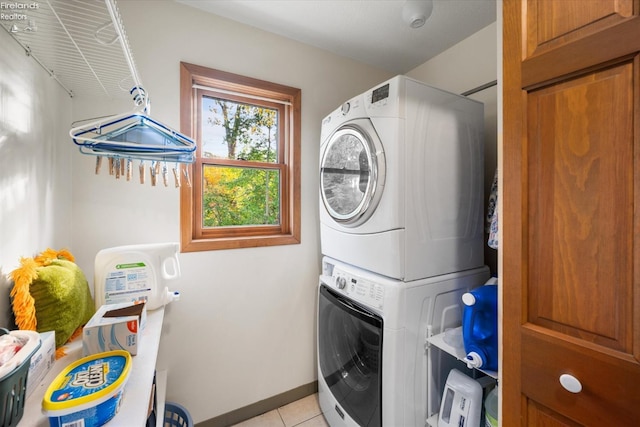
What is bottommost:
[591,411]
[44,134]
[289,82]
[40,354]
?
[591,411]

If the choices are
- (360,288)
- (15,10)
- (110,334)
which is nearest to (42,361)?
(110,334)

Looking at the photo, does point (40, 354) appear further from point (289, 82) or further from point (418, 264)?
point (289, 82)

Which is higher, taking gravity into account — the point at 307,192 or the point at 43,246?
the point at 307,192

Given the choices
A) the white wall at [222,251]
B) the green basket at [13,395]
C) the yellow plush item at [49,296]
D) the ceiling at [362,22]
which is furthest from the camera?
the ceiling at [362,22]

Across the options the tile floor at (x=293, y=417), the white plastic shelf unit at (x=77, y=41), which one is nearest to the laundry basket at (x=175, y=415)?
the tile floor at (x=293, y=417)

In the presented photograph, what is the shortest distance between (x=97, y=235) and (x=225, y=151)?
2.90 ft

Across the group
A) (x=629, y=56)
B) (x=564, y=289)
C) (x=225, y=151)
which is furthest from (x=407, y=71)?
(x=564, y=289)

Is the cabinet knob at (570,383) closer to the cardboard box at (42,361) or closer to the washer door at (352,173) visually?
the washer door at (352,173)

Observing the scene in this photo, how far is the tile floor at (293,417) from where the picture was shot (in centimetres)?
177

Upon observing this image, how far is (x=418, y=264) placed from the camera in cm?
131

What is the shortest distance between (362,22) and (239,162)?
1260mm

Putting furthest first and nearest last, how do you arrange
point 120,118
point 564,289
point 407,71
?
1. point 407,71
2. point 120,118
3. point 564,289

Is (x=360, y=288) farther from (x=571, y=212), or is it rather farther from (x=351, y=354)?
(x=571, y=212)

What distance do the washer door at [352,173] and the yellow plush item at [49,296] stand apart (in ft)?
4.07
